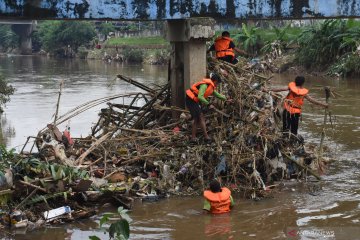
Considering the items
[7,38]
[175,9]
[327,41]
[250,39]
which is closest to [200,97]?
[175,9]

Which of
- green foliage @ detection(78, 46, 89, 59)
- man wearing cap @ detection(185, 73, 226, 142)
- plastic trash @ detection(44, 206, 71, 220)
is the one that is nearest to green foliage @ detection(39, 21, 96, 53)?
green foliage @ detection(78, 46, 89, 59)

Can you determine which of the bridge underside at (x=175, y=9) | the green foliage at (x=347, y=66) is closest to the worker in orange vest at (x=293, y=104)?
the bridge underside at (x=175, y=9)

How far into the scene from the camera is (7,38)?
3019 inches

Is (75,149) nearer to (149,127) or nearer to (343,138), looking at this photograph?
(149,127)

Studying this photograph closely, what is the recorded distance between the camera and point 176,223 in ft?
26.8

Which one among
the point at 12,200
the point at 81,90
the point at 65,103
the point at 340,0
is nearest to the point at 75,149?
the point at 12,200

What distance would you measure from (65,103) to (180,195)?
43.5 feet

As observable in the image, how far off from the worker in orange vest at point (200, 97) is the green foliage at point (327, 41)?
61.9 ft

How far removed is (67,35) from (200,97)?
55.0 meters

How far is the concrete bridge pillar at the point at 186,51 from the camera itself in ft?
36.3

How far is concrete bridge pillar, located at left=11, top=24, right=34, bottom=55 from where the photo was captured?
71.0 m

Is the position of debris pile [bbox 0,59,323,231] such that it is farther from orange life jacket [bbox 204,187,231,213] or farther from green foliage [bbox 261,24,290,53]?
green foliage [bbox 261,24,290,53]

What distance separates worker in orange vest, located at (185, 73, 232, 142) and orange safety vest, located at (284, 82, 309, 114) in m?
1.34

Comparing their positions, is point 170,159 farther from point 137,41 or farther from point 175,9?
point 137,41
